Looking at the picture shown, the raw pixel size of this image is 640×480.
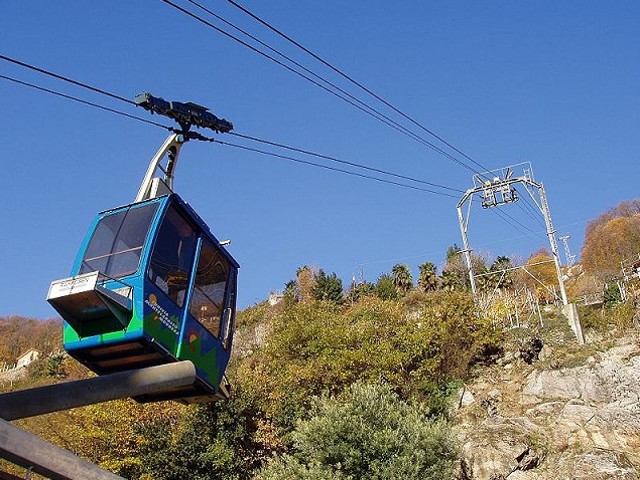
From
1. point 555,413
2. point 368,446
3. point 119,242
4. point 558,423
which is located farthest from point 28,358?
point 119,242

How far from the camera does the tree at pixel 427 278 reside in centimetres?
5216

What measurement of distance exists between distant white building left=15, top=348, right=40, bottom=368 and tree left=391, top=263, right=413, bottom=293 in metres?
39.3

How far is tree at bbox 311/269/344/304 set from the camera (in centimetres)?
5641

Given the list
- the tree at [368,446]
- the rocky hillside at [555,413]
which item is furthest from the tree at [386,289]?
the tree at [368,446]

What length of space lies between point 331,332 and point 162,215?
22.8 meters

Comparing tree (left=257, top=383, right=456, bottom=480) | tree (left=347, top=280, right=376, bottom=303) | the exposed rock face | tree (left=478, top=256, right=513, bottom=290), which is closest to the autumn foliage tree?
tree (left=478, top=256, right=513, bottom=290)

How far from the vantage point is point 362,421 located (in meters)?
20.5

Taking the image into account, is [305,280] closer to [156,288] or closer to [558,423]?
[558,423]

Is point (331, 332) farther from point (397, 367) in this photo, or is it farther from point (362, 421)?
point (362, 421)

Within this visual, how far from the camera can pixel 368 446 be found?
64.8ft

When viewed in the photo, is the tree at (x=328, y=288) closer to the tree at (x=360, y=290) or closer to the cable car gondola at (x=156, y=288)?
the tree at (x=360, y=290)

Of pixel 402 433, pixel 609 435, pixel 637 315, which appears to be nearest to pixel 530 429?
pixel 609 435

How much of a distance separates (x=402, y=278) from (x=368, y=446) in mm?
36907

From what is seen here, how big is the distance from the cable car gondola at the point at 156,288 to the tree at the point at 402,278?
152 ft
